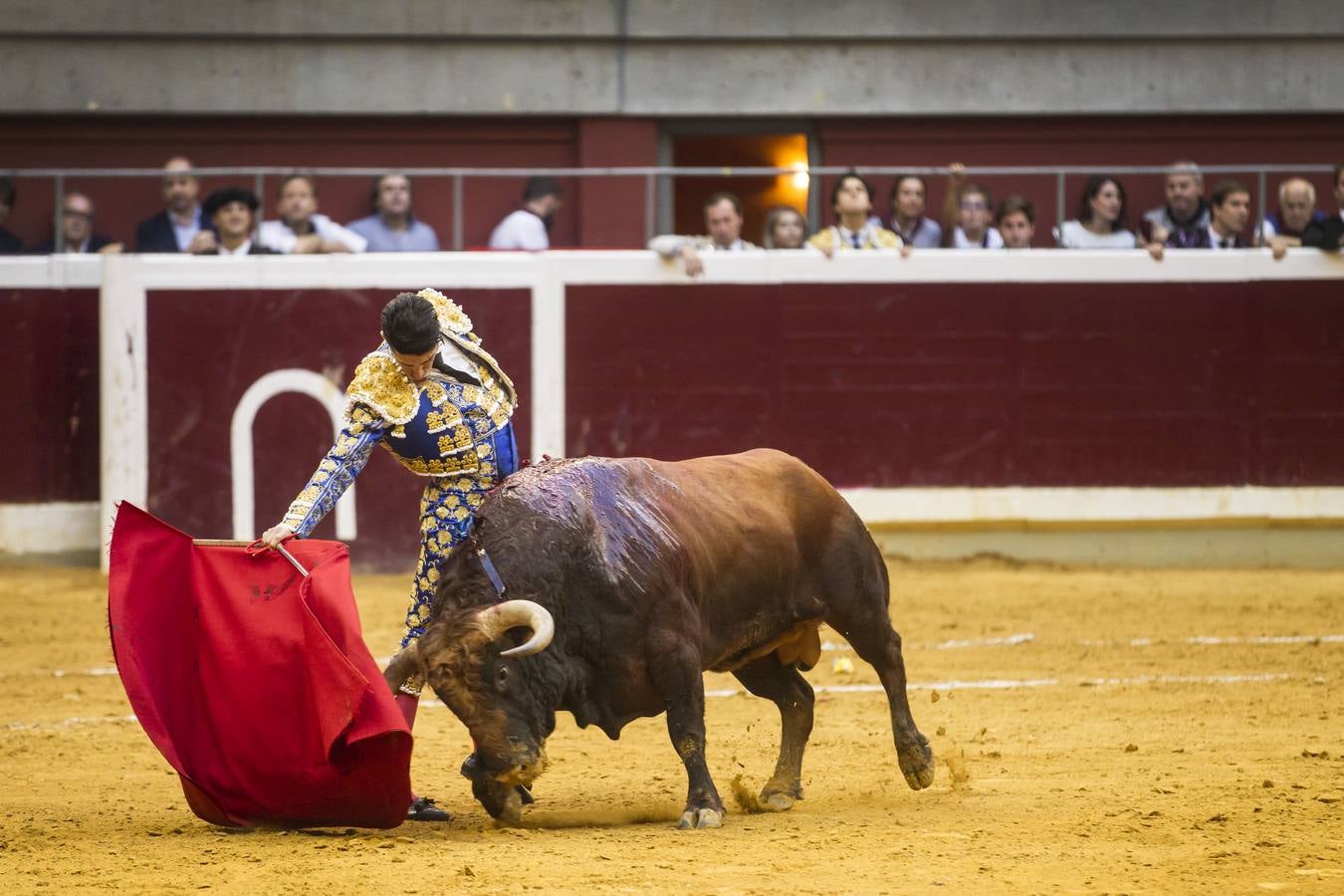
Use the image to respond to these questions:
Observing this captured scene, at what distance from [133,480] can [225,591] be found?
18.2 ft

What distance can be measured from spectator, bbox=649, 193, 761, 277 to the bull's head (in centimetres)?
591

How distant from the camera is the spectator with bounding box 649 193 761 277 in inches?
426

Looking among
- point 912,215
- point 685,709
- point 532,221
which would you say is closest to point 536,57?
point 532,221

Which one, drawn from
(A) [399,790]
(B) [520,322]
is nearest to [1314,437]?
(B) [520,322]

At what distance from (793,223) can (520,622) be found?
628 centimetres

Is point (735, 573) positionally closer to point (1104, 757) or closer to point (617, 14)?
point (1104, 757)

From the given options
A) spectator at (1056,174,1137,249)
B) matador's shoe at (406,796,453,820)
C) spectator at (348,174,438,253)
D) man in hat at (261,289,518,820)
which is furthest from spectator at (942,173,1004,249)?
matador's shoe at (406,796,453,820)

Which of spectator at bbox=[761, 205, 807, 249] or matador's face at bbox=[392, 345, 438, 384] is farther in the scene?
spectator at bbox=[761, 205, 807, 249]

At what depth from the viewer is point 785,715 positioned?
592 cm

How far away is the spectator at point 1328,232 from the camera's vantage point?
11086 mm

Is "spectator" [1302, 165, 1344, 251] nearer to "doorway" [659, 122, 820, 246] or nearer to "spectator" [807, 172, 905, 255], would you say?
"spectator" [807, 172, 905, 255]

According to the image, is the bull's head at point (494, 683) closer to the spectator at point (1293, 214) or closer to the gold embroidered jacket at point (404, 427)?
the gold embroidered jacket at point (404, 427)

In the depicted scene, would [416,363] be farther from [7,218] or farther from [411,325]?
[7,218]

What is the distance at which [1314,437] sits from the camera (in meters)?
11.2
